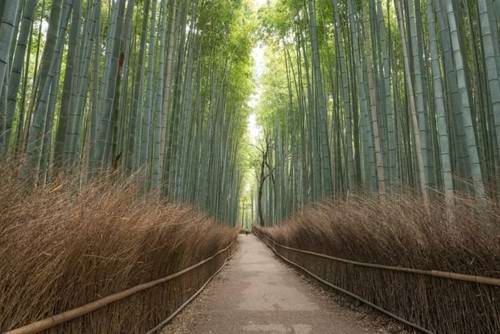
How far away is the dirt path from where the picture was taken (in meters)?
3.18

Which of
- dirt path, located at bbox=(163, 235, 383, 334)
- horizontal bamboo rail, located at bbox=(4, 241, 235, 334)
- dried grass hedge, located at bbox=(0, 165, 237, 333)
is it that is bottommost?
dirt path, located at bbox=(163, 235, 383, 334)

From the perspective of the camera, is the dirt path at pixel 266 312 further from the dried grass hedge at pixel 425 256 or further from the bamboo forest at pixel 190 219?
the dried grass hedge at pixel 425 256

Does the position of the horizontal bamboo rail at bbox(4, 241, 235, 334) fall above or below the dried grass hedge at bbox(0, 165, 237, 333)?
below

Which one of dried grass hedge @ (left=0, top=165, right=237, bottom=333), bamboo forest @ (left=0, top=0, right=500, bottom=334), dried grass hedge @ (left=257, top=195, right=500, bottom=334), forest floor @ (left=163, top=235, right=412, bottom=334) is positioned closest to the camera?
dried grass hedge @ (left=0, top=165, right=237, bottom=333)

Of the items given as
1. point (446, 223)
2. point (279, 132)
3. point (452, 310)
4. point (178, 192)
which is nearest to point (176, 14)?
point (178, 192)

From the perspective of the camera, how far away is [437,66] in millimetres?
3309

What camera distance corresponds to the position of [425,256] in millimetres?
2645

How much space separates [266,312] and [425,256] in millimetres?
1815

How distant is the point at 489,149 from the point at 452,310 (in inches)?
119

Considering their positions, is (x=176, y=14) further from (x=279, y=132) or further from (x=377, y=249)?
(x=279, y=132)

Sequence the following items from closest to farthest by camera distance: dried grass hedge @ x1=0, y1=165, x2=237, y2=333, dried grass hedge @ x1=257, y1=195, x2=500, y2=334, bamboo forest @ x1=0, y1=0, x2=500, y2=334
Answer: dried grass hedge @ x1=0, y1=165, x2=237, y2=333 → bamboo forest @ x1=0, y1=0, x2=500, y2=334 → dried grass hedge @ x1=257, y1=195, x2=500, y2=334

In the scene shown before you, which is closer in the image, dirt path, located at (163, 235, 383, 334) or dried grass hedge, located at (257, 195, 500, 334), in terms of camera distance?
dried grass hedge, located at (257, 195, 500, 334)

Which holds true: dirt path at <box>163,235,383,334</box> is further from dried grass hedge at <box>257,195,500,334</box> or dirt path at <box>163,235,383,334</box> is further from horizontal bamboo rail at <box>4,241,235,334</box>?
horizontal bamboo rail at <box>4,241,235,334</box>

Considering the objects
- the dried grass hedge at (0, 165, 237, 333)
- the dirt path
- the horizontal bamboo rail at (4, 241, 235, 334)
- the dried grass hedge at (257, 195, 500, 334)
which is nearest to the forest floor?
the dirt path
